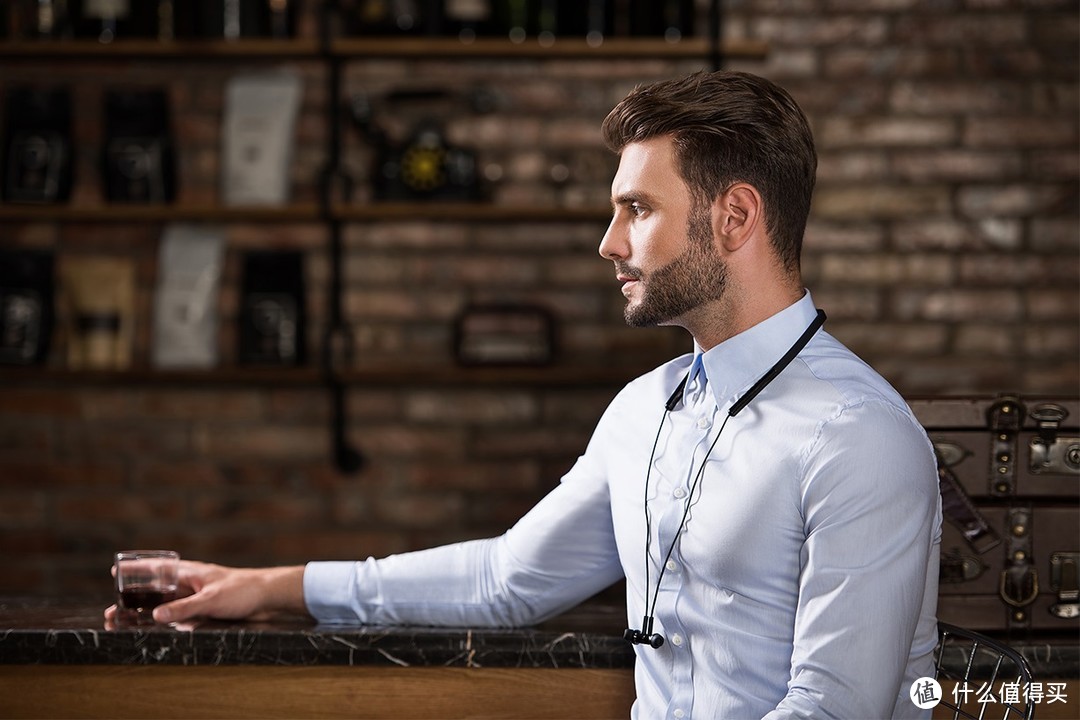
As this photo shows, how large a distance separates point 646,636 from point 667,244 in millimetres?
434

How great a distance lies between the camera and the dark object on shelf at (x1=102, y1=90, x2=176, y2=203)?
2.91 m

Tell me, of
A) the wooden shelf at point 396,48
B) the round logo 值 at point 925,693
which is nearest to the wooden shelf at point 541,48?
the wooden shelf at point 396,48

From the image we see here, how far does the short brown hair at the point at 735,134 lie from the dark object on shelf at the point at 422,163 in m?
1.53

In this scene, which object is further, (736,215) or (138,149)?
(138,149)

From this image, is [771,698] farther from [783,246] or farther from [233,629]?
[233,629]

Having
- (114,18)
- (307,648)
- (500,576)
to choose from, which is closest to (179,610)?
(307,648)

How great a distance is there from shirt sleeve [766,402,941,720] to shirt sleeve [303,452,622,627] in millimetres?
376

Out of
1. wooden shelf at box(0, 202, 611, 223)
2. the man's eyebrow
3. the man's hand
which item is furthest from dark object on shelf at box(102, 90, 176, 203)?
the man's eyebrow

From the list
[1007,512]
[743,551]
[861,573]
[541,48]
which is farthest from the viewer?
[541,48]

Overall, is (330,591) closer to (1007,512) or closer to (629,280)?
(629,280)

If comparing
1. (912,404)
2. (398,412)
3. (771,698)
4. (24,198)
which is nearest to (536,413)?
(398,412)

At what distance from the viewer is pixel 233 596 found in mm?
1505

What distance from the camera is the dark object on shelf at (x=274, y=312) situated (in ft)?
9.54

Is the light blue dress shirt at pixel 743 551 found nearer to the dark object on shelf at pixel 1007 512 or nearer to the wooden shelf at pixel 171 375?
the dark object on shelf at pixel 1007 512
